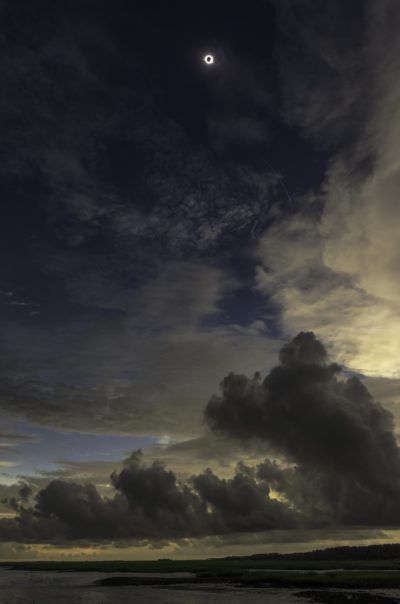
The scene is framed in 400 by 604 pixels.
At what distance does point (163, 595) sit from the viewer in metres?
109

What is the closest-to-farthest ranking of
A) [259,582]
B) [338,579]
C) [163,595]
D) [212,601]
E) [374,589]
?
[212,601], [374,589], [163,595], [338,579], [259,582]

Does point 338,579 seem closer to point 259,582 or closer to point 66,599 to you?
point 259,582

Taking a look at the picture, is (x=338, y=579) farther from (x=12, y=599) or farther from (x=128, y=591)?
(x=12, y=599)

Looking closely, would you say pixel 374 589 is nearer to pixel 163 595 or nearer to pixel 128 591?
pixel 163 595

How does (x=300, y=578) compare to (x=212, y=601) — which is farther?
(x=300, y=578)

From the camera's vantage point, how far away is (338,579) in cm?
12244

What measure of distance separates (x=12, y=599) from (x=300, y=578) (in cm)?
7139

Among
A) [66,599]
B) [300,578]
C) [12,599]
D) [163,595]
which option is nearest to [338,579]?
[300,578]

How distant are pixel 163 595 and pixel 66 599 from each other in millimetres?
20003

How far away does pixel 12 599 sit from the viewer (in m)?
108

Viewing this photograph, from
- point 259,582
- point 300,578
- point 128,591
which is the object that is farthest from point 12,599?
point 300,578

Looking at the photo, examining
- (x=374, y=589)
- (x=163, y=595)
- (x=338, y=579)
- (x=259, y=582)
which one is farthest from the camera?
(x=259, y=582)

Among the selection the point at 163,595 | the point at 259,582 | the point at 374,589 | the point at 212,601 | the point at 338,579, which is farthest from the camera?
the point at 259,582

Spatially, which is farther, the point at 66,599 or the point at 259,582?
the point at 259,582
